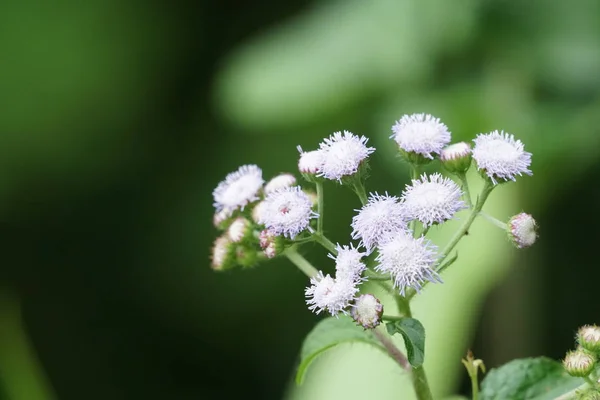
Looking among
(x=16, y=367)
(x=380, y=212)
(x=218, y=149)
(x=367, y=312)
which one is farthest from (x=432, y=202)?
(x=218, y=149)

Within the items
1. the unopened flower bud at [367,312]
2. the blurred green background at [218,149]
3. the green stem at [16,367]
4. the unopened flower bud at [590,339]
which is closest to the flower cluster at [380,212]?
the unopened flower bud at [367,312]

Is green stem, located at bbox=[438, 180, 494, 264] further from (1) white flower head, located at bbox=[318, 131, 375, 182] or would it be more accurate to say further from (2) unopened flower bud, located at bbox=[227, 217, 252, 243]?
(2) unopened flower bud, located at bbox=[227, 217, 252, 243]

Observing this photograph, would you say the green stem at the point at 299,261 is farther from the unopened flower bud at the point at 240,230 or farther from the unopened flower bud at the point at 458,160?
the unopened flower bud at the point at 458,160

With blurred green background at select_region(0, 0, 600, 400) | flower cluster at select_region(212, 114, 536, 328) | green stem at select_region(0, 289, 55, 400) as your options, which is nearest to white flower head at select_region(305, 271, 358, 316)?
flower cluster at select_region(212, 114, 536, 328)

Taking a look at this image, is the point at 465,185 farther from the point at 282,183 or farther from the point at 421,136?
the point at 282,183

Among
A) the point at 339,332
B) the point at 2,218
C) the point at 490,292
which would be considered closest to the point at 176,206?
the point at 2,218
